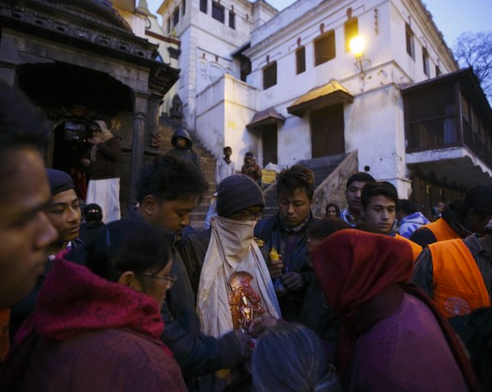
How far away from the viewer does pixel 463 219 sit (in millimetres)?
2580

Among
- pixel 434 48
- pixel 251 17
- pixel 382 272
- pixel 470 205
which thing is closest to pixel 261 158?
pixel 434 48

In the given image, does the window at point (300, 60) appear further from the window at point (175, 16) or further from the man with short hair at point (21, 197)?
the man with short hair at point (21, 197)

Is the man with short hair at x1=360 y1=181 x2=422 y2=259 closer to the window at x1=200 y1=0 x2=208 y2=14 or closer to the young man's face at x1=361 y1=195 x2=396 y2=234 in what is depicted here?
the young man's face at x1=361 y1=195 x2=396 y2=234

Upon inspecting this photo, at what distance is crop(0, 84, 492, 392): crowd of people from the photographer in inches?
27.7

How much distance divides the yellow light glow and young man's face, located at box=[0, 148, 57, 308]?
15.0m

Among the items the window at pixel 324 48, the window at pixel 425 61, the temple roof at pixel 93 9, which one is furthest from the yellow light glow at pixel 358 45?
the temple roof at pixel 93 9

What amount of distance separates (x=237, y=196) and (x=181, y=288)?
2.34ft

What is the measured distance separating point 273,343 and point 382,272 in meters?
0.50

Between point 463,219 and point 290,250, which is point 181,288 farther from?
point 463,219

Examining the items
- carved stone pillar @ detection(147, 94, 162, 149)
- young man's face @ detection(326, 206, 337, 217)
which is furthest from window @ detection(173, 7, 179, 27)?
young man's face @ detection(326, 206, 337, 217)

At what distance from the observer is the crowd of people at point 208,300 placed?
0.70 m

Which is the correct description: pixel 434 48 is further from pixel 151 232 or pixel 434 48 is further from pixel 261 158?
pixel 151 232

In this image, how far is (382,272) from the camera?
118cm

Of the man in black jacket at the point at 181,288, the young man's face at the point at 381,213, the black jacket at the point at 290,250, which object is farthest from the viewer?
the young man's face at the point at 381,213
